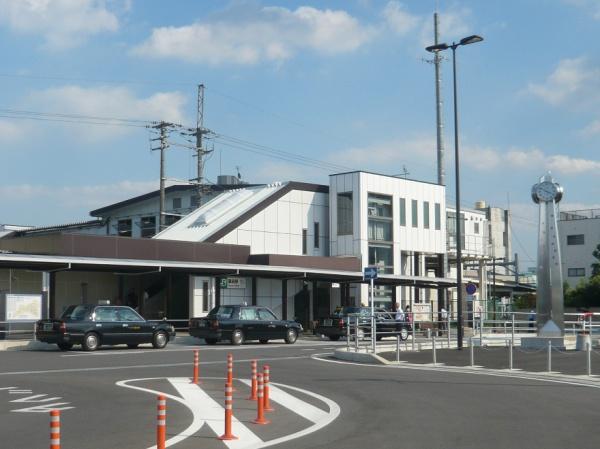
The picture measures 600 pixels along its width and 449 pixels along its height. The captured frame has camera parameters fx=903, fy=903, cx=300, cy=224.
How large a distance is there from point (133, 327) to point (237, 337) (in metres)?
4.84

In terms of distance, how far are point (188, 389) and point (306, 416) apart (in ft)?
14.6

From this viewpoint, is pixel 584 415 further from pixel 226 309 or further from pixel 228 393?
pixel 226 309

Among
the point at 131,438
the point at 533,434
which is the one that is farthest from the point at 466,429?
the point at 131,438

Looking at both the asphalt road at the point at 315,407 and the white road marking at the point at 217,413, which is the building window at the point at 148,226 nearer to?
the asphalt road at the point at 315,407

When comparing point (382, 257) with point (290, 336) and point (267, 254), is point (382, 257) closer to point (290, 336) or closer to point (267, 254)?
point (267, 254)

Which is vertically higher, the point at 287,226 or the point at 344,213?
the point at 344,213

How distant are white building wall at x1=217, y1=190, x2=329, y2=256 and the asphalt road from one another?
24676 mm

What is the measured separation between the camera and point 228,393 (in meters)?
10.1

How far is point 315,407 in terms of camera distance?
47.5ft

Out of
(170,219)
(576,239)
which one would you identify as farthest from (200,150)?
(576,239)

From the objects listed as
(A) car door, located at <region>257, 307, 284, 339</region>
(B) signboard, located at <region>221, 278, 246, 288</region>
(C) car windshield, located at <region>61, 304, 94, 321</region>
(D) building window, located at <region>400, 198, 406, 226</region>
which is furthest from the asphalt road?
(D) building window, located at <region>400, 198, 406, 226</region>

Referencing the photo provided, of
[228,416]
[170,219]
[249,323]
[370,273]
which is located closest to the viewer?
[228,416]

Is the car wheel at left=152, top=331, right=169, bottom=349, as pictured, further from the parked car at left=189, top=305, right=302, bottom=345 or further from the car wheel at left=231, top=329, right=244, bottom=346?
the car wheel at left=231, top=329, right=244, bottom=346

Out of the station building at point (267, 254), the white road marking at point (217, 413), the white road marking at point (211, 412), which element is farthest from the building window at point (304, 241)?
the white road marking at point (211, 412)
